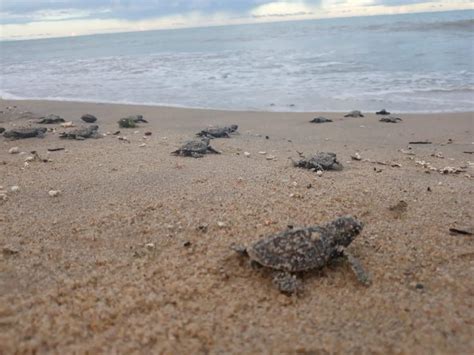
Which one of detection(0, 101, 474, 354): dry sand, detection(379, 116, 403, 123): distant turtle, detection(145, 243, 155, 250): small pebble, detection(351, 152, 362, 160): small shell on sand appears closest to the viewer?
detection(0, 101, 474, 354): dry sand

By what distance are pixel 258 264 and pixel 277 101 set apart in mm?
11410

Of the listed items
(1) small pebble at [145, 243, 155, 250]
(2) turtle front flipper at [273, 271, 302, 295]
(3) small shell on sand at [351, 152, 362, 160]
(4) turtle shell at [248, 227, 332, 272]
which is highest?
(4) turtle shell at [248, 227, 332, 272]

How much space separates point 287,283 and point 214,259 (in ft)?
2.47

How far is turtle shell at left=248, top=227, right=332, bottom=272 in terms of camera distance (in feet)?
11.1

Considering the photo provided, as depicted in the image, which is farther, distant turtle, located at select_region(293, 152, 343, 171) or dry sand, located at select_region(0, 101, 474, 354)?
distant turtle, located at select_region(293, 152, 343, 171)

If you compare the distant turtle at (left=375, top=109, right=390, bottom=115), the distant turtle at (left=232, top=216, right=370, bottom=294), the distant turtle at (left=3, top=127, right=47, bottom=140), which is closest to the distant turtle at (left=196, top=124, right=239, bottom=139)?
the distant turtle at (left=3, top=127, right=47, bottom=140)

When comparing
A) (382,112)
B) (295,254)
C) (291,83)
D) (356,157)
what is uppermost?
(291,83)

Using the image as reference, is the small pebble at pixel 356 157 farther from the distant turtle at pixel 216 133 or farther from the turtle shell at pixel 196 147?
the distant turtle at pixel 216 133

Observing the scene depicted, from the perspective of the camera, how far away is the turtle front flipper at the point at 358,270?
3.45 m

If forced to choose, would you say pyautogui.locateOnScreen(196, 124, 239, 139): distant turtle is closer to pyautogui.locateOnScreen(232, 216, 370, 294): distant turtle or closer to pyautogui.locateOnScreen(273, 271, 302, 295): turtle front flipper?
pyautogui.locateOnScreen(232, 216, 370, 294): distant turtle

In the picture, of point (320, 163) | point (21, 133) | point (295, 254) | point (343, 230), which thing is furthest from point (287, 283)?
point (21, 133)

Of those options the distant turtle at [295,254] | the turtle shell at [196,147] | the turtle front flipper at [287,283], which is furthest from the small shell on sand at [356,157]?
the turtle front flipper at [287,283]

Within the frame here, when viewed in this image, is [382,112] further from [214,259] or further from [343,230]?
[214,259]

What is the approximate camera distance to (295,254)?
340 centimetres
